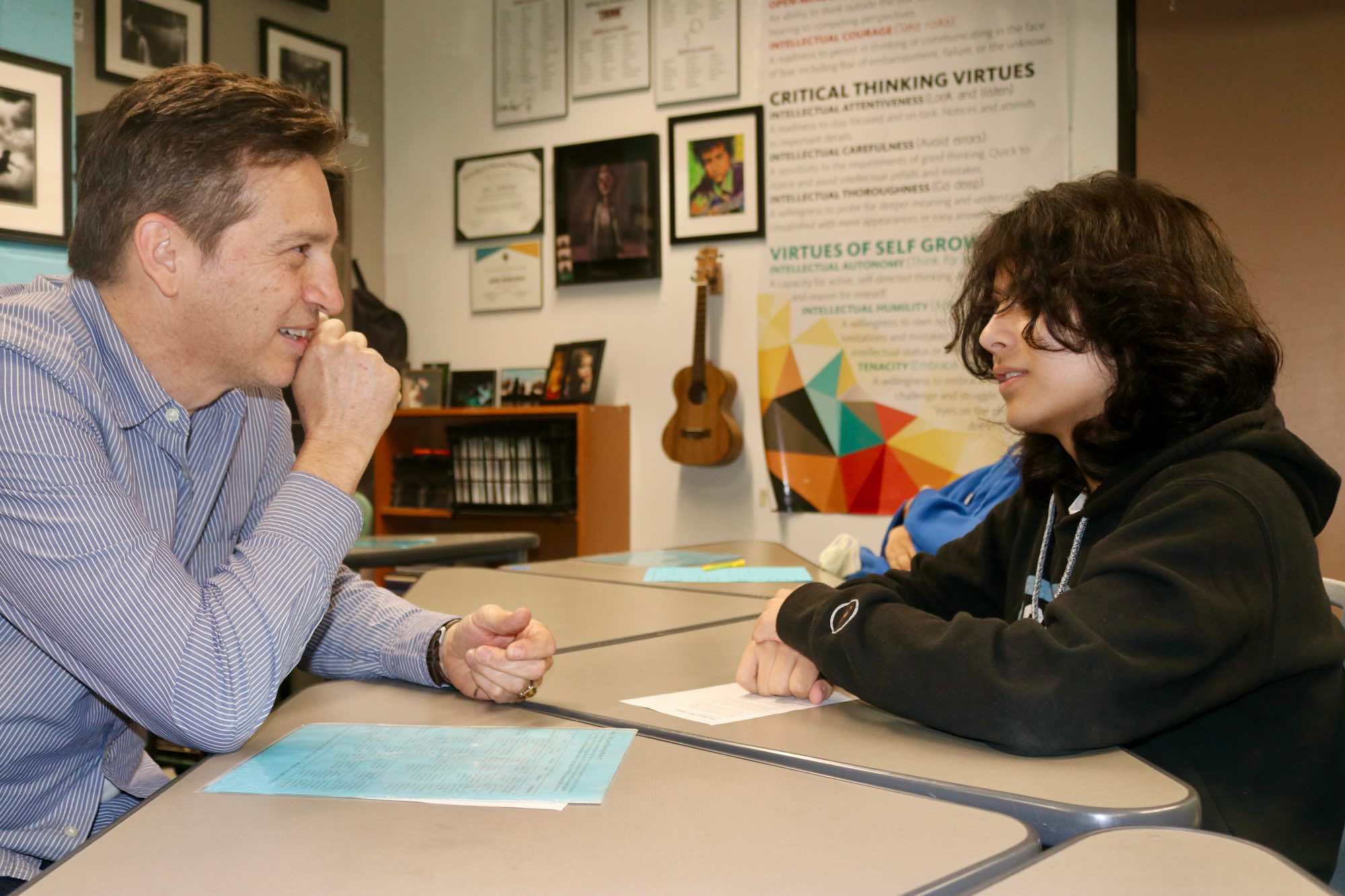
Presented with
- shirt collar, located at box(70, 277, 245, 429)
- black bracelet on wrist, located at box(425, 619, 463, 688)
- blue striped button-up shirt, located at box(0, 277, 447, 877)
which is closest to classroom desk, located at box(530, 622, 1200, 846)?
black bracelet on wrist, located at box(425, 619, 463, 688)

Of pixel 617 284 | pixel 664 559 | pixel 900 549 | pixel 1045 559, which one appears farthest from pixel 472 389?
pixel 1045 559

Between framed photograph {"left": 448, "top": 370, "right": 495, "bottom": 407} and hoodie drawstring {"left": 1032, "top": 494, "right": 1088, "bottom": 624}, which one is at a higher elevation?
framed photograph {"left": 448, "top": 370, "right": 495, "bottom": 407}

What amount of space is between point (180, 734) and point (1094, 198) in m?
1.11

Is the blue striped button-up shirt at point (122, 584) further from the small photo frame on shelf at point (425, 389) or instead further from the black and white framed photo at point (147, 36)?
the small photo frame on shelf at point (425, 389)

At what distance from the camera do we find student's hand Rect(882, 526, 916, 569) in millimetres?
2631

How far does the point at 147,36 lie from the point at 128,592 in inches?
152

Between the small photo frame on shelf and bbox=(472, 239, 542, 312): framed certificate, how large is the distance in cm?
36

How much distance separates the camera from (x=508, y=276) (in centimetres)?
490

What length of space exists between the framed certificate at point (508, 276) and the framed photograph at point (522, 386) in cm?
28

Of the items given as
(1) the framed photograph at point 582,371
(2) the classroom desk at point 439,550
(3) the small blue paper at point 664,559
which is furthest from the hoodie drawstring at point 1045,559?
(1) the framed photograph at point 582,371

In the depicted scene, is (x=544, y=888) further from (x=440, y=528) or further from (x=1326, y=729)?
(x=440, y=528)

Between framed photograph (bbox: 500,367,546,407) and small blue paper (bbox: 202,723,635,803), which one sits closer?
small blue paper (bbox: 202,723,635,803)

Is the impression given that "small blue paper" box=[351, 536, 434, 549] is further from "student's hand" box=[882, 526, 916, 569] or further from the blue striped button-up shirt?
the blue striped button-up shirt

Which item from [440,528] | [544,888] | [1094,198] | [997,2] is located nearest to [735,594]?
[1094,198]
